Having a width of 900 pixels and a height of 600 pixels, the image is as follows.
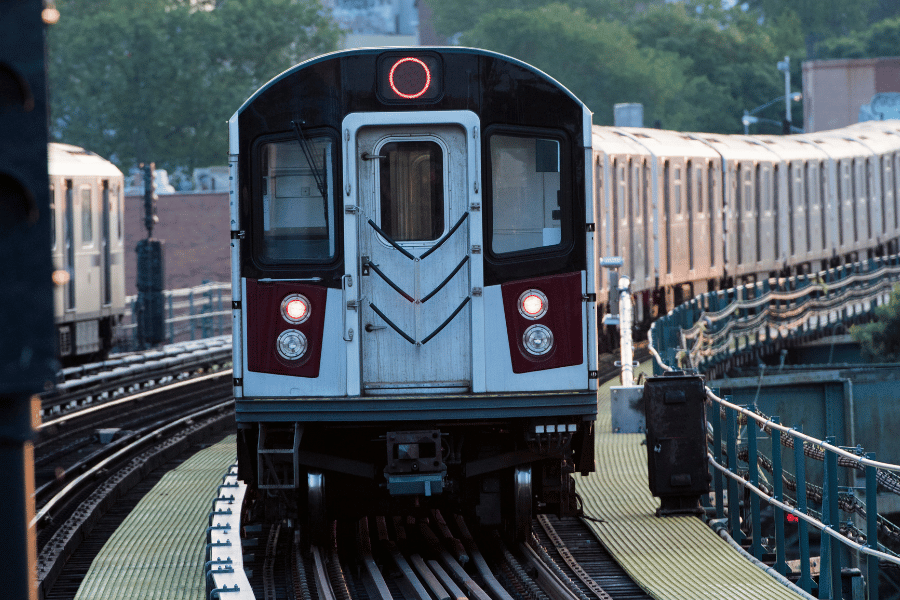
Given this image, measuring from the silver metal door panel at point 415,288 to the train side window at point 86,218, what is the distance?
13.8 meters

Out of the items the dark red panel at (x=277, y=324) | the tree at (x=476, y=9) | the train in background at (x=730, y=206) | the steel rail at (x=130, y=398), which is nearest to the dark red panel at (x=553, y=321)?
the dark red panel at (x=277, y=324)

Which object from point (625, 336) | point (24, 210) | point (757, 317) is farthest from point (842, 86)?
point (24, 210)

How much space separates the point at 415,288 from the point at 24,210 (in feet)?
17.9

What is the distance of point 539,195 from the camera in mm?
7852

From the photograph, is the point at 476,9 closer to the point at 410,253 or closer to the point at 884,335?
the point at 884,335

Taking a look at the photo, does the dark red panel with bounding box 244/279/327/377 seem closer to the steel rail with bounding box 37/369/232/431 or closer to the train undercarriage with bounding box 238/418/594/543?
the train undercarriage with bounding box 238/418/594/543

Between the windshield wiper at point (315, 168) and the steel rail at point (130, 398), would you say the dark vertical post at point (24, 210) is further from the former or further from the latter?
the steel rail at point (130, 398)

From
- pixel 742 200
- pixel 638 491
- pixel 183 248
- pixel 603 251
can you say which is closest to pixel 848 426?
pixel 603 251

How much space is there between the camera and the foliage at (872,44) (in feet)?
248

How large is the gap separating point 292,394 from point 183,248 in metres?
35.3

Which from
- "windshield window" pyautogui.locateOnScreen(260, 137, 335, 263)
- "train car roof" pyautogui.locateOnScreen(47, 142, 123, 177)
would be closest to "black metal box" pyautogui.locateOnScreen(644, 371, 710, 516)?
"windshield window" pyautogui.locateOnScreen(260, 137, 335, 263)

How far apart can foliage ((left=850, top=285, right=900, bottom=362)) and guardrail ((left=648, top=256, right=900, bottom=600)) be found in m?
0.83

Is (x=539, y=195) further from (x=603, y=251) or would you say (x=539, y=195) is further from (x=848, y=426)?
(x=848, y=426)

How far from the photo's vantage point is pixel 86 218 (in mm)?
20703
